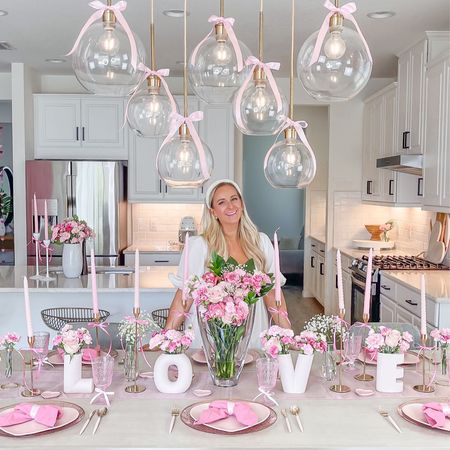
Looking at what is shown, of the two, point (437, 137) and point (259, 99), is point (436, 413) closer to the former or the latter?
point (259, 99)

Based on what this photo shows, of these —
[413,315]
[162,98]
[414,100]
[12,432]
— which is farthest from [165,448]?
[414,100]

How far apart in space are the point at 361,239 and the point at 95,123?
3147 millimetres

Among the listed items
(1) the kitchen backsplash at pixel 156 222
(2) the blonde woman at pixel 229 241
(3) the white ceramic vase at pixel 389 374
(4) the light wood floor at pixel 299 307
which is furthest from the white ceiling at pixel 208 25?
(4) the light wood floor at pixel 299 307

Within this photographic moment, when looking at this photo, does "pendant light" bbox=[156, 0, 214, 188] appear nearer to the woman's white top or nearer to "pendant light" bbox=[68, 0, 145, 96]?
"pendant light" bbox=[68, 0, 145, 96]

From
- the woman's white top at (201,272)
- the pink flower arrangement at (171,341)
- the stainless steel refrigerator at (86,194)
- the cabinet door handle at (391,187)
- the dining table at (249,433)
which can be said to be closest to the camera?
the dining table at (249,433)

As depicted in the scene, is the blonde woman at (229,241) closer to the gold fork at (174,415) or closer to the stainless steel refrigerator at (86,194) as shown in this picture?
the gold fork at (174,415)

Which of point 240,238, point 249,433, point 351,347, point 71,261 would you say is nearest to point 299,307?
point 71,261

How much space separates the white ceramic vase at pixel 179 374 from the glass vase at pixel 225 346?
10cm

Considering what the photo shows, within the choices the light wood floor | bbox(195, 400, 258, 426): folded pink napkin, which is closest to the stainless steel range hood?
the light wood floor

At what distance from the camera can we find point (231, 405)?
1794mm

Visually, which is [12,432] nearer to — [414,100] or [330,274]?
[414,100]

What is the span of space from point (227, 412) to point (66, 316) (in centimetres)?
200

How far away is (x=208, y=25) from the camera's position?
437 centimetres

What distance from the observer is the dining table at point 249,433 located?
5.36 ft
